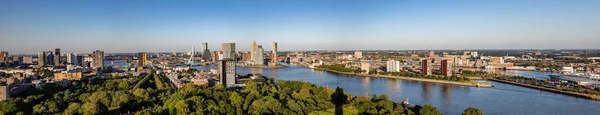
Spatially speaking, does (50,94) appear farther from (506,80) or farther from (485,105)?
(506,80)

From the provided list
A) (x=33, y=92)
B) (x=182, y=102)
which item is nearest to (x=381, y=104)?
(x=182, y=102)

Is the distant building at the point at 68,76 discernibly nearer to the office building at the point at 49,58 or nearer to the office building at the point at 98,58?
the office building at the point at 98,58

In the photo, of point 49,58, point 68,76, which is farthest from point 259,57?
point 68,76

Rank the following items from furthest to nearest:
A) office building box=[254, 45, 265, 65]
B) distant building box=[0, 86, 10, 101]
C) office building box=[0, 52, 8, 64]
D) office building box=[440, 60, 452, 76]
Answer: office building box=[254, 45, 265, 65] → office building box=[0, 52, 8, 64] → office building box=[440, 60, 452, 76] → distant building box=[0, 86, 10, 101]

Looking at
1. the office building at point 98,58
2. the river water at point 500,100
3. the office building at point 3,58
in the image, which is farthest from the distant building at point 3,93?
the office building at point 3,58

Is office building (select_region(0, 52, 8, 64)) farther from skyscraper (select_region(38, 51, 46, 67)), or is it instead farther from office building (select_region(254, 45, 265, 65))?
office building (select_region(254, 45, 265, 65))

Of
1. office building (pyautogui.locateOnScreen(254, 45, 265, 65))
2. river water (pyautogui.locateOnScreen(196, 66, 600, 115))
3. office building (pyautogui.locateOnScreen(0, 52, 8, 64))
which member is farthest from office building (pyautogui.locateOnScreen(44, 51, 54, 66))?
river water (pyautogui.locateOnScreen(196, 66, 600, 115))

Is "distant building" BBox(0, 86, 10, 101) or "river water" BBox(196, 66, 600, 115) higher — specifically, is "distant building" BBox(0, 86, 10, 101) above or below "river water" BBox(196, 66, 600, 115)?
above

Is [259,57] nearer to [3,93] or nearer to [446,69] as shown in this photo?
[446,69]
